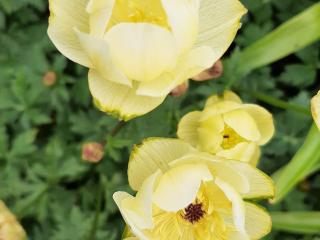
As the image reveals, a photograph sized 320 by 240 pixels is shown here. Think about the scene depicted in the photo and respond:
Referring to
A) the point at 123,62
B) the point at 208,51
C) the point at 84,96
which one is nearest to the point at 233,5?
the point at 208,51

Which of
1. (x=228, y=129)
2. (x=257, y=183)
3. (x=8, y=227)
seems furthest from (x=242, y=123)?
(x=8, y=227)

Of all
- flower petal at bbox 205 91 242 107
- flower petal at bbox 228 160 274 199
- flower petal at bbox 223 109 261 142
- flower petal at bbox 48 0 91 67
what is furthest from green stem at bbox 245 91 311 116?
flower petal at bbox 48 0 91 67

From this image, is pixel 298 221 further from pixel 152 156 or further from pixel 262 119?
pixel 152 156

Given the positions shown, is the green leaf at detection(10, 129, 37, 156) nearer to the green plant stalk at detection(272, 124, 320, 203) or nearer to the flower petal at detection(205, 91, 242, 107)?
the flower petal at detection(205, 91, 242, 107)

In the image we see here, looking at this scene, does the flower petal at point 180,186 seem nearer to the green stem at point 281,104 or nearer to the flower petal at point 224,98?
Result: the flower petal at point 224,98

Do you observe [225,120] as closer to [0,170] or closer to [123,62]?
[123,62]

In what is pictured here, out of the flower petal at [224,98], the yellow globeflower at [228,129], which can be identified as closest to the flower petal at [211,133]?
the yellow globeflower at [228,129]
